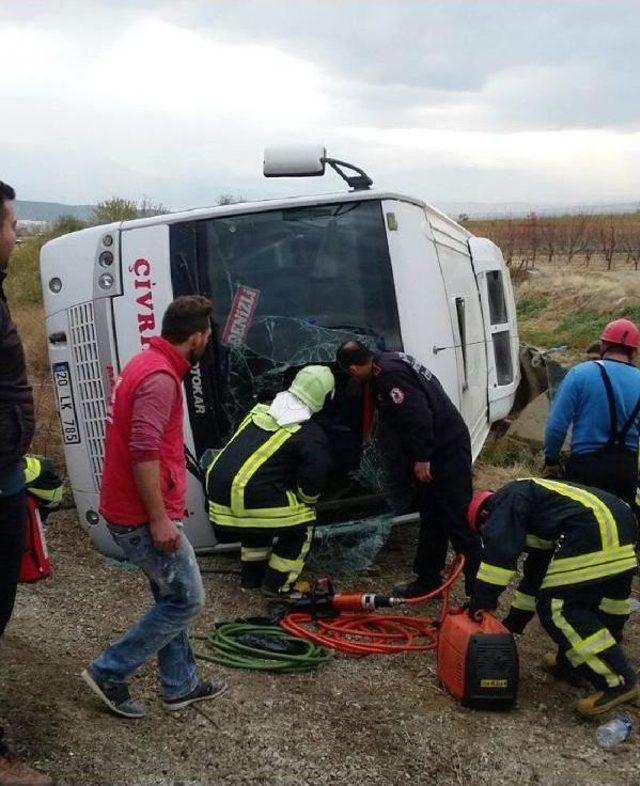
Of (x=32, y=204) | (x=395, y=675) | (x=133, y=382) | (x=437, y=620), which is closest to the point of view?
(x=133, y=382)

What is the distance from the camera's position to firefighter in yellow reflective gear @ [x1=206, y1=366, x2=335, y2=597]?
16.0 ft

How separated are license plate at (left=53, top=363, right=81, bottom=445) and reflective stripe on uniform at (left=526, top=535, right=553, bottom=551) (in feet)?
8.64

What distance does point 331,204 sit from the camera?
16.5ft

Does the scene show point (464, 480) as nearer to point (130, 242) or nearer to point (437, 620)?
point (437, 620)

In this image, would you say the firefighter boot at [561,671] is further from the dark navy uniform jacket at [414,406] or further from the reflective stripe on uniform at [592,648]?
the dark navy uniform jacket at [414,406]

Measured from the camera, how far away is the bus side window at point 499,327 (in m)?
7.05

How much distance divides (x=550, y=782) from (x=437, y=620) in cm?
154

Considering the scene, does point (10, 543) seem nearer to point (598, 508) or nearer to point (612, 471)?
point (598, 508)

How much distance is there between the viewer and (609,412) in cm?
509

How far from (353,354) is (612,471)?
1653mm

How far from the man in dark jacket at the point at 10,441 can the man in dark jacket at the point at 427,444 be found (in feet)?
7.52

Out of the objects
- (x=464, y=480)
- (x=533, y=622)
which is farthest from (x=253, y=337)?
(x=533, y=622)

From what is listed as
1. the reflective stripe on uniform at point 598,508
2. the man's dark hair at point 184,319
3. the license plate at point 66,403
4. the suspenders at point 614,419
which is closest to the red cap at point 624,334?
the suspenders at point 614,419

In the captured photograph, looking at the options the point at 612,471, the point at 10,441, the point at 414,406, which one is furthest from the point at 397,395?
the point at 10,441
